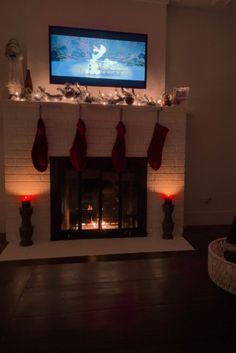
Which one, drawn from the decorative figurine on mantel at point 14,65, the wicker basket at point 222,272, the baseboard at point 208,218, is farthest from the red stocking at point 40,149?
the wicker basket at point 222,272

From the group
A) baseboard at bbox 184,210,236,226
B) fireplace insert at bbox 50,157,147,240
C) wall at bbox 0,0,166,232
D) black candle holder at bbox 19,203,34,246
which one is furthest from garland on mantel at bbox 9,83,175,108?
baseboard at bbox 184,210,236,226

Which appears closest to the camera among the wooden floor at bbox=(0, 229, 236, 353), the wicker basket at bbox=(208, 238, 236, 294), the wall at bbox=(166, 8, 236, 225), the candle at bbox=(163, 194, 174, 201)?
the wooden floor at bbox=(0, 229, 236, 353)

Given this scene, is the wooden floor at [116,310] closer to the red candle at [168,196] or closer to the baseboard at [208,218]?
the red candle at [168,196]

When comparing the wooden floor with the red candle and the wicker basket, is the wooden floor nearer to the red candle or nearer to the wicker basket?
the wicker basket

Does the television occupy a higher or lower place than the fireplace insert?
higher

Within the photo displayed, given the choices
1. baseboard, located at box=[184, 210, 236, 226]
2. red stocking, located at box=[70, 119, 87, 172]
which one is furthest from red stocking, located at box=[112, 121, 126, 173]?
baseboard, located at box=[184, 210, 236, 226]

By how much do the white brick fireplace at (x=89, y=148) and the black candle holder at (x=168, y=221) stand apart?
8 cm

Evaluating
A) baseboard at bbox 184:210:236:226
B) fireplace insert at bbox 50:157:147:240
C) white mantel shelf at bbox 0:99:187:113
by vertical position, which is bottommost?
baseboard at bbox 184:210:236:226

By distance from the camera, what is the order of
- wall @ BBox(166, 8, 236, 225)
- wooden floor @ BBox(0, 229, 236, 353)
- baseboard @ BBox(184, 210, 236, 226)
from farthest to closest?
baseboard @ BBox(184, 210, 236, 226) → wall @ BBox(166, 8, 236, 225) → wooden floor @ BBox(0, 229, 236, 353)

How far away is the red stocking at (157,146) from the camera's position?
2.66 metres

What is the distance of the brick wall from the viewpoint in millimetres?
2523

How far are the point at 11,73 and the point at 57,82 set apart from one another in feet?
1.42

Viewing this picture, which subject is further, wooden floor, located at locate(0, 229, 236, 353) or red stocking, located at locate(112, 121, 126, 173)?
red stocking, located at locate(112, 121, 126, 173)

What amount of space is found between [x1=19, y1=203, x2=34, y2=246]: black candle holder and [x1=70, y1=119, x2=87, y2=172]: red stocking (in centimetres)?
58
